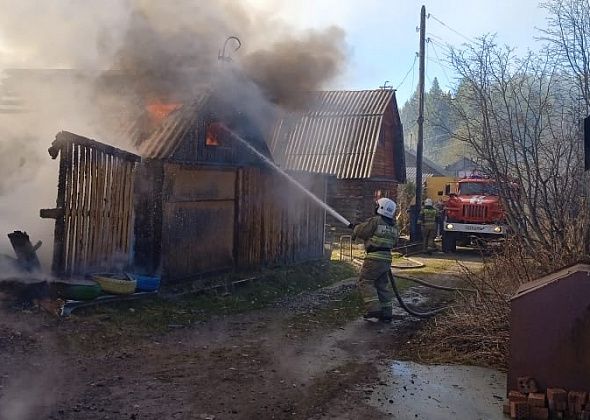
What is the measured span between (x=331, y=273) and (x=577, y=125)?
637 centimetres

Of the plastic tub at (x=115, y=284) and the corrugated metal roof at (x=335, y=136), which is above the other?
the corrugated metal roof at (x=335, y=136)

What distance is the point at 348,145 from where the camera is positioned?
72.3 feet

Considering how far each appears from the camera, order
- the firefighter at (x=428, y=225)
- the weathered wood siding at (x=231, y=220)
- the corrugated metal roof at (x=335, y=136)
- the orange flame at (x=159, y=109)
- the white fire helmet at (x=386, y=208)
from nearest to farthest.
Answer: the white fire helmet at (x=386, y=208) < the weathered wood siding at (x=231, y=220) < the orange flame at (x=159, y=109) < the firefighter at (x=428, y=225) < the corrugated metal roof at (x=335, y=136)

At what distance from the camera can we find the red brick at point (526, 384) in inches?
189

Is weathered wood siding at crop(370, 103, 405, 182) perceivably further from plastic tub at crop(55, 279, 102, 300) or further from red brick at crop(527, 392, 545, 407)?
red brick at crop(527, 392, 545, 407)

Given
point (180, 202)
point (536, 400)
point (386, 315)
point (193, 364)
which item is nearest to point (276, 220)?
point (180, 202)

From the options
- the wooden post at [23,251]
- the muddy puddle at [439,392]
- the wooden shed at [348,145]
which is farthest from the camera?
the wooden shed at [348,145]

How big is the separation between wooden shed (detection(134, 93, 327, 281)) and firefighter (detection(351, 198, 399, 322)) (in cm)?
283

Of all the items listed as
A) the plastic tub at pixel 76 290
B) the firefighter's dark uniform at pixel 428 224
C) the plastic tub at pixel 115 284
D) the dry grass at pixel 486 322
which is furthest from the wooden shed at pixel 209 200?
the firefighter's dark uniform at pixel 428 224

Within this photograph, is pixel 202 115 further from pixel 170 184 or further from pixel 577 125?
pixel 577 125

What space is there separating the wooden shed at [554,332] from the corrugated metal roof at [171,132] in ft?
19.1

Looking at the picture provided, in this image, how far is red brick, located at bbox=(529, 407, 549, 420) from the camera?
4.68 metres

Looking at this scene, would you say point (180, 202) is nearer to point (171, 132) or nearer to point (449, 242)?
point (171, 132)

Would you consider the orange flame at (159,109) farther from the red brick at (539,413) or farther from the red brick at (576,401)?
the red brick at (576,401)
